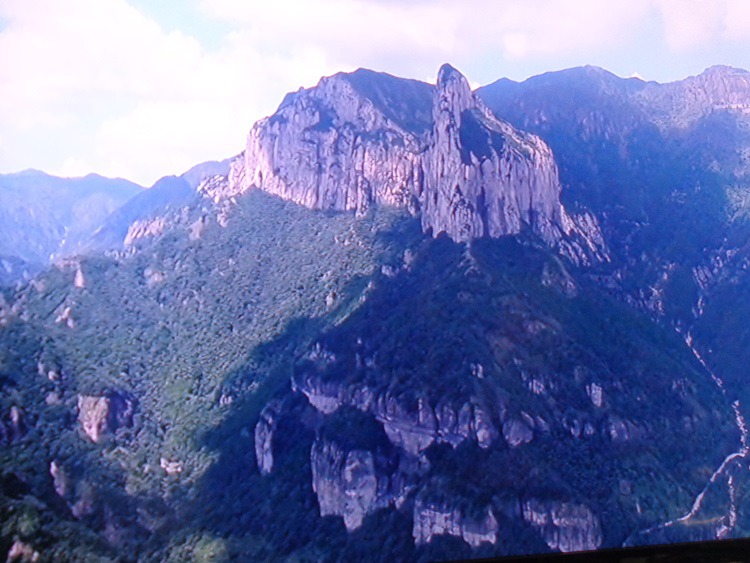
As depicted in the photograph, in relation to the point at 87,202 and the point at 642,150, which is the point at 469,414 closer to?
the point at 642,150

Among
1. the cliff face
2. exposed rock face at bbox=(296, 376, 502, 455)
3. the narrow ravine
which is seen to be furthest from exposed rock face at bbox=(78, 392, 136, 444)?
the narrow ravine

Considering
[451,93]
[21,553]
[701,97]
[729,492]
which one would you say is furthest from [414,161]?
[701,97]

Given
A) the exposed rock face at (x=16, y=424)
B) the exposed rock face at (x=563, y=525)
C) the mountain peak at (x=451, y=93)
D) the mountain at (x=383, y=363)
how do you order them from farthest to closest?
the mountain peak at (x=451, y=93) → the mountain at (x=383, y=363) → the exposed rock face at (x=563, y=525) → the exposed rock face at (x=16, y=424)

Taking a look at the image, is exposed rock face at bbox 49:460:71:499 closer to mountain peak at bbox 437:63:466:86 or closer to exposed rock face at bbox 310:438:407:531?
exposed rock face at bbox 310:438:407:531

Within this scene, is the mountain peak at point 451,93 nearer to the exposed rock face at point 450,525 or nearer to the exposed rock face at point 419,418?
the exposed rock face at point 419,418

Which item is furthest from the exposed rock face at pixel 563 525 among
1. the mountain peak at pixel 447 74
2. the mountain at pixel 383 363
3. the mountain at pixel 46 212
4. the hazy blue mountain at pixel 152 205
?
the hazy blue mountain at pixel 152 205

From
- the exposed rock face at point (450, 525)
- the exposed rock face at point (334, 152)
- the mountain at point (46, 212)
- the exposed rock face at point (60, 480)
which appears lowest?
the exposed rock face at point (450, 525)

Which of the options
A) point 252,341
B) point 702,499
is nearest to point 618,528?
point 702,499
